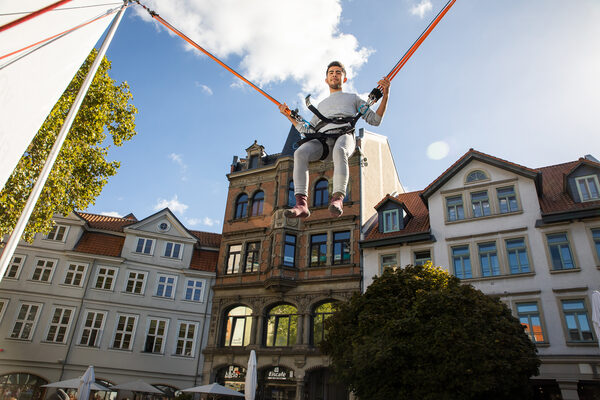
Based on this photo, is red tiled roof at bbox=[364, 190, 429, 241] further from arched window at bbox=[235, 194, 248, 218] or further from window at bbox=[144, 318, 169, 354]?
window at bbox=[144, 318, 169, 354]

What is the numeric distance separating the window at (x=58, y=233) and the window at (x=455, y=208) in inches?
869

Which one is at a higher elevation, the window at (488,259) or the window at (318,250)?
the window at (318,250)

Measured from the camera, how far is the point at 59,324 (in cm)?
2366

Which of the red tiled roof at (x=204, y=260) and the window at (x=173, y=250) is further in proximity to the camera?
the red tiled roof at (x=204, y=260)

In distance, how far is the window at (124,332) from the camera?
78.8 feet

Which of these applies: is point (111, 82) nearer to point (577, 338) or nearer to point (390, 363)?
point (390, 363)

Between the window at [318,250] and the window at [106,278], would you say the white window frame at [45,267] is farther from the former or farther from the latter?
the window at [318,250]

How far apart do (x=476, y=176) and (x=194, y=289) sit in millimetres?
17435

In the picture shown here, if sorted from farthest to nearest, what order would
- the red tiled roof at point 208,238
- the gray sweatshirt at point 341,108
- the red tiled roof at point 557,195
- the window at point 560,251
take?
the red tiled roof at point 208,238, the red tiled roof at point 557,195, the window at point 560,251, the gray sweatshirt at point 341,108

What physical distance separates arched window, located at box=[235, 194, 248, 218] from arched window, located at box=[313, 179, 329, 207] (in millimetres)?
5029

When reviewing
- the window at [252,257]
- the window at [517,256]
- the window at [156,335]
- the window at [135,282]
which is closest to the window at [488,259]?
the window at [517,256]

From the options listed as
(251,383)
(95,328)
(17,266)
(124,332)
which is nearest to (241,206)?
(124,332)

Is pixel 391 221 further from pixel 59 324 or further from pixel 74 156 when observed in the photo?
pixel 59 324

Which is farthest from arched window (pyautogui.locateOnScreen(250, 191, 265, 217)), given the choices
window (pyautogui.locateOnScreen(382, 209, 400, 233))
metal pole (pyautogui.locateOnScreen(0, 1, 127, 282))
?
metal pole (pyautogui.locateOnScreen(0, 1, 127, 282))
